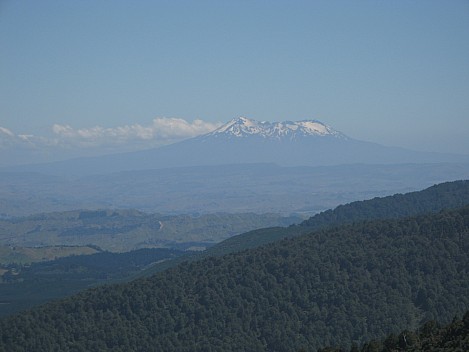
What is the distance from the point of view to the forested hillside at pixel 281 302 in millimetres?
50375

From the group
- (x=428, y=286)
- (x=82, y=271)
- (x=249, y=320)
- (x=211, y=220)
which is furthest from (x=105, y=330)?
(x=211, y=220)

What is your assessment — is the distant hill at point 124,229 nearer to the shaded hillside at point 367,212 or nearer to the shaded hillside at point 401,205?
the shaded hillside at point 367,212

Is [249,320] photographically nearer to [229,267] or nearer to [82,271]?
[229,267]

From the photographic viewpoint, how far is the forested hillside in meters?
50.4

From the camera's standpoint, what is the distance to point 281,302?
5425 cm

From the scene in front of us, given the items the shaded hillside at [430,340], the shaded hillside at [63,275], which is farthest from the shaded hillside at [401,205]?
the shaded hillside at [430,340]

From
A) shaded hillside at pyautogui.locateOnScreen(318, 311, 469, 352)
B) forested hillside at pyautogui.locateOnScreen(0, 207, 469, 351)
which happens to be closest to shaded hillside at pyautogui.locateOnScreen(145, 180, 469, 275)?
forested hillside at pyautogui.locateOnScreen(0, 207, 469, 351)

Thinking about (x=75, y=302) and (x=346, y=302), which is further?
A: (x=75, y=302)

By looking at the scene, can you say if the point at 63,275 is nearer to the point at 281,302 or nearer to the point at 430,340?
the point at 281,302

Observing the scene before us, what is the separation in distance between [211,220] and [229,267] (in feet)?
381

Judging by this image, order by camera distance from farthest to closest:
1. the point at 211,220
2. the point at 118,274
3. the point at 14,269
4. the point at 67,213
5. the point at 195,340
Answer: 1. the point at 67,213
2. the point at 211,220
3. the point at 14,269
4. the point at 118,274
5. the point at 195,340

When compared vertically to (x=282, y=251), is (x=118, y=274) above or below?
below

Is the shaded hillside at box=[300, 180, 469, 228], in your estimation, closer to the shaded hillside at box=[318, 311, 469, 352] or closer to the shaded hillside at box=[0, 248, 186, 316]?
the shaded hillside at box=[0, 248, 186, 316]

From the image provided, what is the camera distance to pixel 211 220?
583 feet
